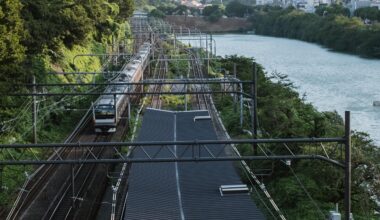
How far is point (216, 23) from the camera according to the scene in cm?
13638

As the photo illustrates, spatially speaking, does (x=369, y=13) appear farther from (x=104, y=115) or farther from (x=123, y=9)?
(x=104, y=115)

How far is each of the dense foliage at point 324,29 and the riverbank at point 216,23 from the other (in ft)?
11.5

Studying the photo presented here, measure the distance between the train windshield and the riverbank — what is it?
103 metres

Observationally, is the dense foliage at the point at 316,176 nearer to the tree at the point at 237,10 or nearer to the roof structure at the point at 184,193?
the roof structure at the point at 184,193

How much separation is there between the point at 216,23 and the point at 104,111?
107 metres

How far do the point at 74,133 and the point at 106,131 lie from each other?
5.70 ft

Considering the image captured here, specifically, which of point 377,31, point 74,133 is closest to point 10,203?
point 74,133

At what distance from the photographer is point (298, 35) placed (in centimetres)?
10800

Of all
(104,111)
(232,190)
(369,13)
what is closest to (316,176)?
(232,190)

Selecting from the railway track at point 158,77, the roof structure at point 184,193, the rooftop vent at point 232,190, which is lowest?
the railway track at point 158,77

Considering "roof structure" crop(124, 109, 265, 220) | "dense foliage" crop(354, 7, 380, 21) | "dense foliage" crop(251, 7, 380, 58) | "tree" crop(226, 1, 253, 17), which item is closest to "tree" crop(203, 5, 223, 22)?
"tree" crop(226, 1, 253, 17)

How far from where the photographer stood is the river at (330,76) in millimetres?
42572

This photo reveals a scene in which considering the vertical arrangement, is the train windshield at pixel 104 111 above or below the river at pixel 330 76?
above

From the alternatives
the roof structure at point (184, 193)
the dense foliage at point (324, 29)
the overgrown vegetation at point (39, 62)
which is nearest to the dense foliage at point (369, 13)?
the dense foliage at point (324, 29)
